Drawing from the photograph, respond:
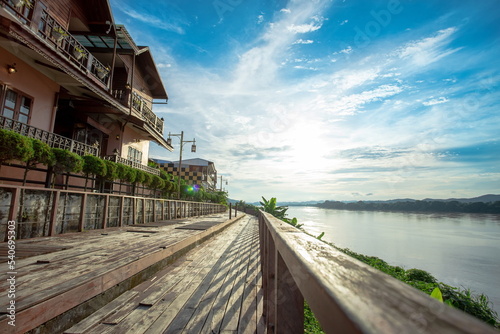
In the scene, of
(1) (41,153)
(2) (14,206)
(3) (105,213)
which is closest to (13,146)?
(1) (41,153)

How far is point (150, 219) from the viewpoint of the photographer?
9.41 m

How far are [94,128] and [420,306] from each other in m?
14.7

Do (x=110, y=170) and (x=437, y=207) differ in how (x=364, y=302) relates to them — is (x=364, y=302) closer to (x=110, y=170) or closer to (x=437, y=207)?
(x=110, y=170)

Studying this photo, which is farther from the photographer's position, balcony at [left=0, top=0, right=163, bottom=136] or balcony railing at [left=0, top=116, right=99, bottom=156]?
balcony railing at [left=0, top=116, right=99, bottom=156]

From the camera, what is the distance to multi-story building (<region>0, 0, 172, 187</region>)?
724cm

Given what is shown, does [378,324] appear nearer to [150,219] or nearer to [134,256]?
[134,256]

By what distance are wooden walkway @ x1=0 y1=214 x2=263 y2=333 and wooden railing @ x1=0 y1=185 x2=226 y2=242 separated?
127cm

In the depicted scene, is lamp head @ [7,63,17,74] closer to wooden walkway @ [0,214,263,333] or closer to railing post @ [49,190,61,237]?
railing post @ [49,190,61,237]

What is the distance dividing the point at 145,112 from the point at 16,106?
24.6ft

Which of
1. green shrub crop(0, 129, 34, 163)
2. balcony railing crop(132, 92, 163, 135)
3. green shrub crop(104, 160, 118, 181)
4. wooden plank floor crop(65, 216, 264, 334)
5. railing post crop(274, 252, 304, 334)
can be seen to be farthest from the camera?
balcony railing crop(132, 92, 163, 135)

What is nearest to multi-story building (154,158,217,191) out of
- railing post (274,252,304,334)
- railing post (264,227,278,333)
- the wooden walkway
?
the wooden walkway

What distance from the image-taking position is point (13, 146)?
18.5ft

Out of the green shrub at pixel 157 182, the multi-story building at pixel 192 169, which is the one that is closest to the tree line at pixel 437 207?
the multi-story building at pixel 192 169

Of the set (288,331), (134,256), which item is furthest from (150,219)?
(288,331)
